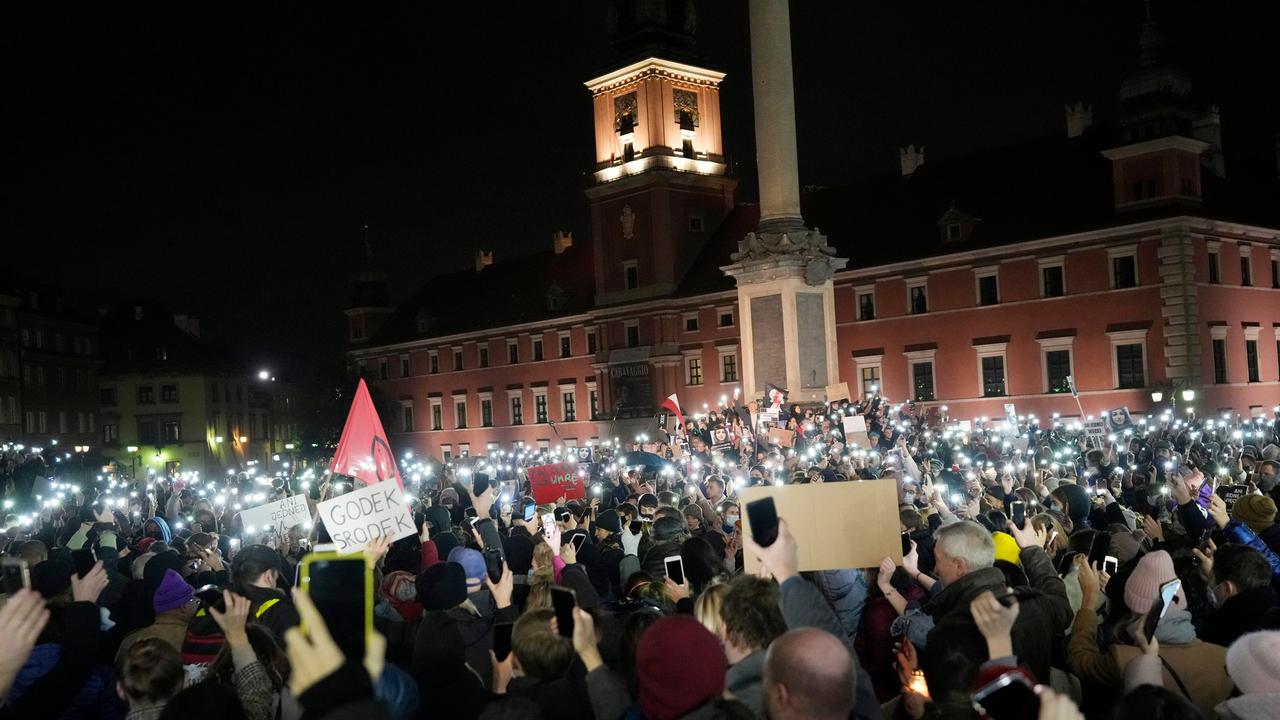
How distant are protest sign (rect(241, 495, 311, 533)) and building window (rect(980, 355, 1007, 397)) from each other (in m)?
40.0

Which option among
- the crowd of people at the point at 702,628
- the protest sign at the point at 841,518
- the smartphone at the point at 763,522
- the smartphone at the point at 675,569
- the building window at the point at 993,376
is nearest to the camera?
the crowd of people at the point at 702,628

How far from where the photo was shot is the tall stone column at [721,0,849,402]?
111 feet

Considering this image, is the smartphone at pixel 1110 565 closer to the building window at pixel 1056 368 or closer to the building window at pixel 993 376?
the building window at pixel 1056 368

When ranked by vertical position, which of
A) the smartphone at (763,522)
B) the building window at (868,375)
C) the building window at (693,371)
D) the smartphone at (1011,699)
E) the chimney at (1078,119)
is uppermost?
the chimney at (1078,119)

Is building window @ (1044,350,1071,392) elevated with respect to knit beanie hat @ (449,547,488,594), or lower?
elevated

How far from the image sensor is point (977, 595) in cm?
602

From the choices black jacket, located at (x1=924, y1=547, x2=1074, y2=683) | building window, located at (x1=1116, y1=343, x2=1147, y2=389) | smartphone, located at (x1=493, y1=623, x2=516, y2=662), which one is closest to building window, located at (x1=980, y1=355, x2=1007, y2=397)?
building window, located at (x1=1116, y1=343, x2=1147, y2=389)

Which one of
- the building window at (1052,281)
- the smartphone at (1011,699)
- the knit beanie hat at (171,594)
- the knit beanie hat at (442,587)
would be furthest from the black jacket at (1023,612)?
the building window at (1052,281)

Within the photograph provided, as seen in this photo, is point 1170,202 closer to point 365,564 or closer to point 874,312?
point 874,312

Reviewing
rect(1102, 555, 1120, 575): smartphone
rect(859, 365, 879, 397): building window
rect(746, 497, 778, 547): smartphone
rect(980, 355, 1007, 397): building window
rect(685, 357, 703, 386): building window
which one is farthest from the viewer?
rect(685, 357, 703, 386): building window

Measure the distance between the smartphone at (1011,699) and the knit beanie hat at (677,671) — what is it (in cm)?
107

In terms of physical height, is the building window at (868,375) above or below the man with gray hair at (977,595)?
above

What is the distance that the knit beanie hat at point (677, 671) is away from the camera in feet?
14.3

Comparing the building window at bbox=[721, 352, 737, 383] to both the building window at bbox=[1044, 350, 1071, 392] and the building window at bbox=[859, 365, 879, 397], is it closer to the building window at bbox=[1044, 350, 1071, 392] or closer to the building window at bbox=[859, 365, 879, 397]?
the building window at bbox=[859, 365, 879, 397]
